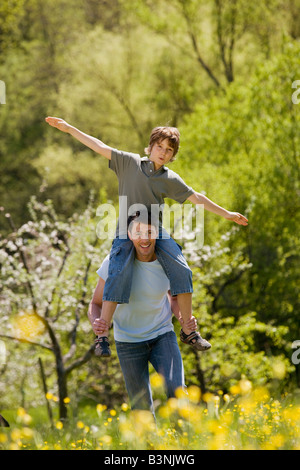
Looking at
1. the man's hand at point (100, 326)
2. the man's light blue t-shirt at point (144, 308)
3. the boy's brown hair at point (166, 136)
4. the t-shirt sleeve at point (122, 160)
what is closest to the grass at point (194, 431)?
the man's light blue t-shirt at point (144, 308)

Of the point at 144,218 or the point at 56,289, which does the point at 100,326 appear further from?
the point at 56,289

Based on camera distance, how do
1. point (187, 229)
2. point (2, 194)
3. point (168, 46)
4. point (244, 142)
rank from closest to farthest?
1. point (187, 229)
2. point (244, 142)
3. point (168, 46)
4. point (2, 194)

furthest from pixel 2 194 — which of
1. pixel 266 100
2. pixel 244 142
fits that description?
pixel 266 100

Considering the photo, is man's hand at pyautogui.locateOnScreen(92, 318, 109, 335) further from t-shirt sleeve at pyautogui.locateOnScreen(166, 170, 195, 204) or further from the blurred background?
the blurred background

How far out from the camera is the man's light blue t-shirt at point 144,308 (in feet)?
11.4

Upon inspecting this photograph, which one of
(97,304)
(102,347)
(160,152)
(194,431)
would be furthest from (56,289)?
(194,431)

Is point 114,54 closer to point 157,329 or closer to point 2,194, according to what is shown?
point 2,194

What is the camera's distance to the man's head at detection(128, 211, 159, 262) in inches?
137

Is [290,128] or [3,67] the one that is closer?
[290,128]

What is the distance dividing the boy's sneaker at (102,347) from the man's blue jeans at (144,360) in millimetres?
88

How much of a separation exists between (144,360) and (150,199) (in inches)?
37.8

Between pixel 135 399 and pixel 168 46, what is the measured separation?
20588 millimetres

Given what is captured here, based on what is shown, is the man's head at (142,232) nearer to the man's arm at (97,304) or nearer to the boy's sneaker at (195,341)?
the man's arm at (97,304)

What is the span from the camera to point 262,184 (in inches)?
649
